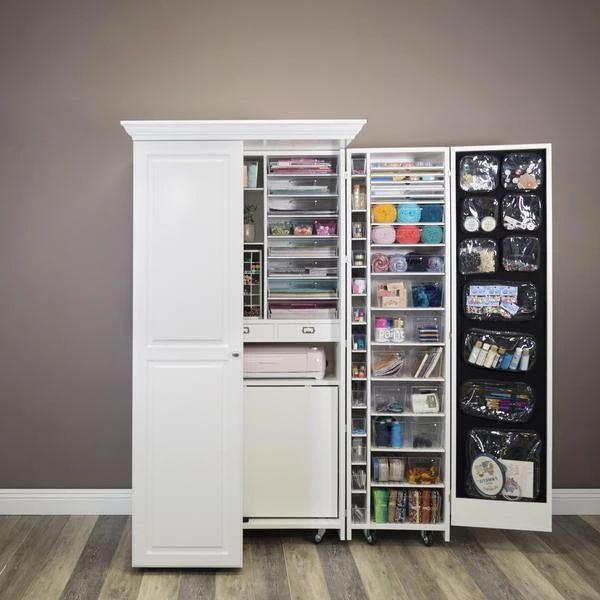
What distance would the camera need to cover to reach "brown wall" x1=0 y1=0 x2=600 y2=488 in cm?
315

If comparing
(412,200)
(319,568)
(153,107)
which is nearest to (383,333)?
(412,200)

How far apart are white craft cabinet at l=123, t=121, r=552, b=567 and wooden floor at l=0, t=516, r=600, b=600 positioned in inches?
4.6

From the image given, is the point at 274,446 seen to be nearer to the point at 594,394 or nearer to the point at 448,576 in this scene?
the point at 448,576

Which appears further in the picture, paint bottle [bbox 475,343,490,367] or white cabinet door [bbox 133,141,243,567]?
paint bottle [bbox 475,343,490,367]

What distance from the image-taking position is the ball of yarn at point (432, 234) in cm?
281

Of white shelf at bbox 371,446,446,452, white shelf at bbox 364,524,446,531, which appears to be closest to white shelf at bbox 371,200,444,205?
white shelf at bbox 371,446,446,452

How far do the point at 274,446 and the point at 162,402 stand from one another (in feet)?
2.14

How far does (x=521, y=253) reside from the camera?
276 cm

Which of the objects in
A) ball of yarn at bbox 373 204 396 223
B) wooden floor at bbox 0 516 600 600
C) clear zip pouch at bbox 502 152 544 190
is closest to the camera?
wooden floor at bbox 0 516 600 600

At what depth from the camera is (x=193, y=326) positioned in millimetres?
2537


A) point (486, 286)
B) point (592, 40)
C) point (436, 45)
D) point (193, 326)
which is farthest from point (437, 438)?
point (592, 40)

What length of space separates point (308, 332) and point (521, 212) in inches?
49.8

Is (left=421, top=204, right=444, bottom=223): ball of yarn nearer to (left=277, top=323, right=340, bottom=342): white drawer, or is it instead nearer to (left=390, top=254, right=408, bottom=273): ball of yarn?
(left=390, top=254, right=408, bottom=273): ball of yarn

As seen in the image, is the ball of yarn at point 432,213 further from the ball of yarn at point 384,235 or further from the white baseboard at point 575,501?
the white baseboard at point 575,501
